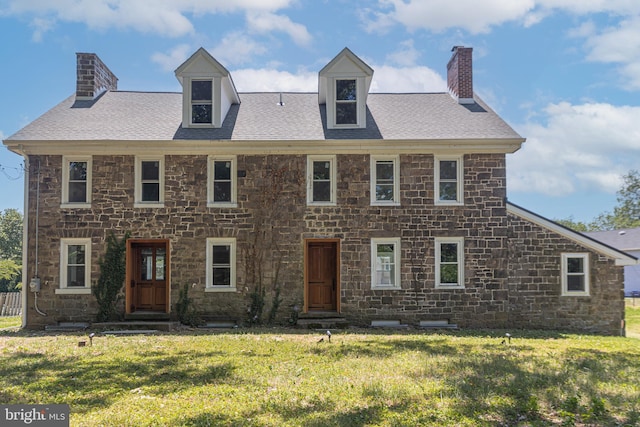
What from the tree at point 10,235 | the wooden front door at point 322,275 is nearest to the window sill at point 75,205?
the wooden front door at point 322,275

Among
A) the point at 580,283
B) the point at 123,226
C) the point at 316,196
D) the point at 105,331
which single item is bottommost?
the point at 105,331

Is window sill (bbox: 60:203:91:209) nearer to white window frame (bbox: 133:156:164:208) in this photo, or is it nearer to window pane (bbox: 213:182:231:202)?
white window frame (bbox: 133:156:164:208)

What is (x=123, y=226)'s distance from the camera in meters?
14.0

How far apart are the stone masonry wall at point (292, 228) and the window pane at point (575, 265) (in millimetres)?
2196

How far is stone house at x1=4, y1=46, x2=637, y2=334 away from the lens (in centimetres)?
1387

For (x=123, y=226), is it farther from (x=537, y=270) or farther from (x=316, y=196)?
(x=537, y=270)

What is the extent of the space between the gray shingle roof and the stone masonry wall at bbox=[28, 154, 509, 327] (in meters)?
0.73

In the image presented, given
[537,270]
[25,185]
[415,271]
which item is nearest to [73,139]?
[25,185]

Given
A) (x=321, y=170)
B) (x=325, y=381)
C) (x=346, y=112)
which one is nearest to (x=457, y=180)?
→ (x=346, y=112)

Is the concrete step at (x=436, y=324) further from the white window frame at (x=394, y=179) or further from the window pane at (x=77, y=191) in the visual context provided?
the window pane at (x=77, y=191)

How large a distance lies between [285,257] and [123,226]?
483cm

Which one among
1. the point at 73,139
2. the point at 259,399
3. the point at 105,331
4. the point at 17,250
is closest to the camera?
the point at 259,399

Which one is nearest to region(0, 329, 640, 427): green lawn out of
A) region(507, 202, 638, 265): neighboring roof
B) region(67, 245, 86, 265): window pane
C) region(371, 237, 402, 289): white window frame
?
region(371, 237, 402, 289): white window frame

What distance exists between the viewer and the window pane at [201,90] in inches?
587
